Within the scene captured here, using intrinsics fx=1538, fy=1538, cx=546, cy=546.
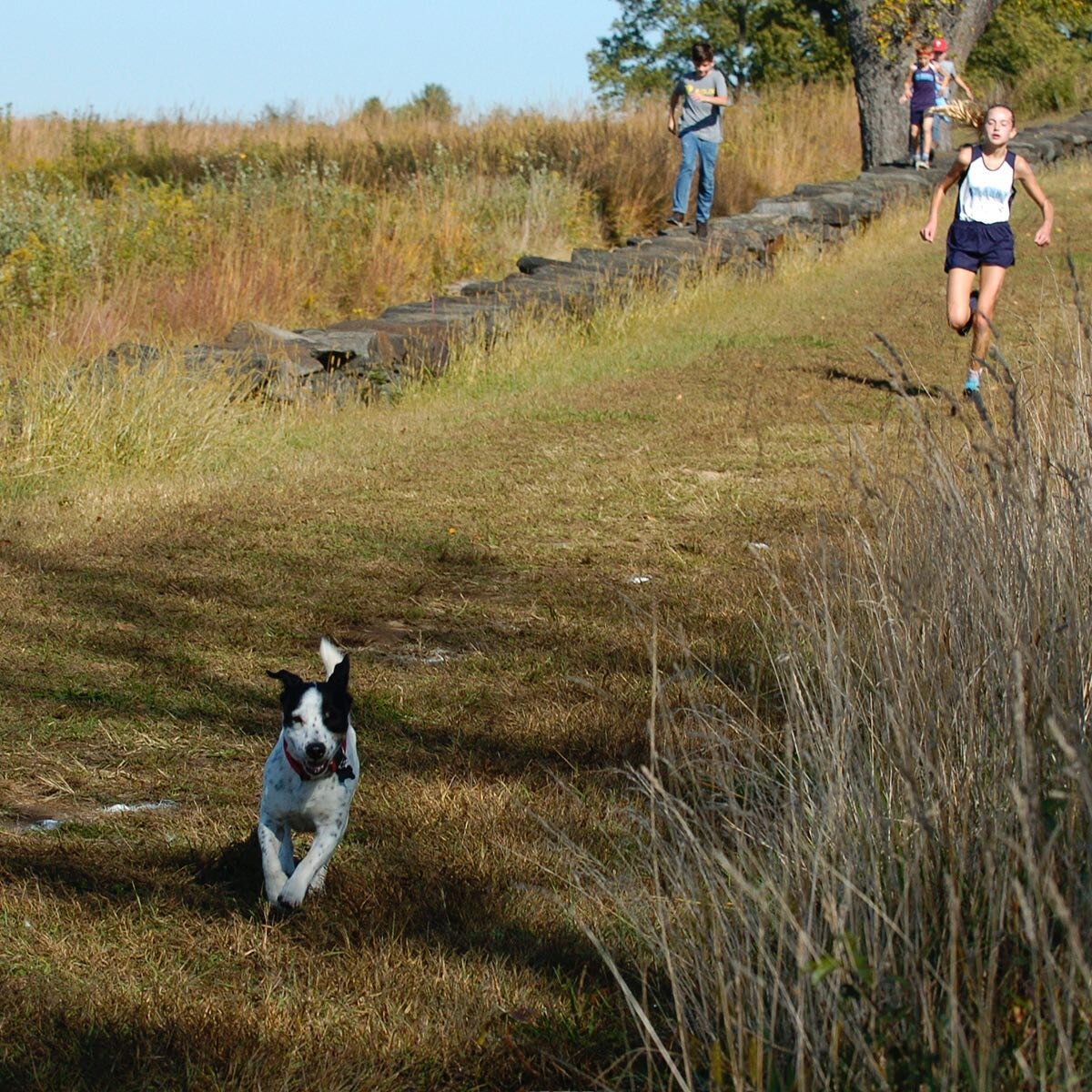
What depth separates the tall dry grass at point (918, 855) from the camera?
2.15m

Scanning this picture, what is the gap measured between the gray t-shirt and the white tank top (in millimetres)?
7332

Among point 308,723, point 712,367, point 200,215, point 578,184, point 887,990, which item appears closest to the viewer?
point 887,990

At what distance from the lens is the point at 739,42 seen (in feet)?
165

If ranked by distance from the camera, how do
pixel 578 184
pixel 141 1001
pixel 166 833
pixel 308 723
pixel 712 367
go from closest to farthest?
pixel 141 1001 → pixel 308 723 → pixel 166 833 → pixel 712 367 → pixel 578 184

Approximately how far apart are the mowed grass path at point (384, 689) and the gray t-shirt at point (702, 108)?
19.0ft

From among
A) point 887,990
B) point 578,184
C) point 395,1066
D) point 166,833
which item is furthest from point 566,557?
point 578,184

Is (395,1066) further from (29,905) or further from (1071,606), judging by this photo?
(1071,606)

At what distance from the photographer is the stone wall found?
10.5 meters

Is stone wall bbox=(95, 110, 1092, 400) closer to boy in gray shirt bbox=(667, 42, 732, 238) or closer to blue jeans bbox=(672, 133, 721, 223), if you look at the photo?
blue jeans bbox=(672, 133, 721, 223)

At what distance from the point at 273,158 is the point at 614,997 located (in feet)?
63.1

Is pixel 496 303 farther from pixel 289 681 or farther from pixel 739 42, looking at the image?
pixel 739 42

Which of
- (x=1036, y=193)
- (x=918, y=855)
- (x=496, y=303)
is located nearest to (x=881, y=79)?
(x=496, y=303)

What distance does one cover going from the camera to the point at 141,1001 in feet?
10.4

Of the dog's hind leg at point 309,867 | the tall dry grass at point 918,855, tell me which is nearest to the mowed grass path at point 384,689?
the dog's hind leg at point 309,867
